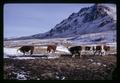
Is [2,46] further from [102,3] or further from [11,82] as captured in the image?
[102,3]

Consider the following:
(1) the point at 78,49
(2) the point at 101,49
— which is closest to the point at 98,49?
(2) the point at 101,49

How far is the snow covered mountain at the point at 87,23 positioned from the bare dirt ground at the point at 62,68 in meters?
0.30

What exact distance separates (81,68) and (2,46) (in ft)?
3.27

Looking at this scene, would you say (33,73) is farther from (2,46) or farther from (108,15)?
(108,15)

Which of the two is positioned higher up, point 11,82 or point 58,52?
point 58,52

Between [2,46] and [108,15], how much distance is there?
4.42 ft

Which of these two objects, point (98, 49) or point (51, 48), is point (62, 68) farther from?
point (98, 49)

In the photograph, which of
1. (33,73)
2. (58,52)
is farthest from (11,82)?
(58,52)

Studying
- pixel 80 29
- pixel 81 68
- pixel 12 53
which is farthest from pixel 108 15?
pixel 12 53

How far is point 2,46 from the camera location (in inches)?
140

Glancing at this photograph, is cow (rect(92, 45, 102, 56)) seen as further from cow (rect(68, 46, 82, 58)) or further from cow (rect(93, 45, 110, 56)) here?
cow (rect(68, 46, 82, 58))

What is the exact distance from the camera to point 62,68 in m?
3.58

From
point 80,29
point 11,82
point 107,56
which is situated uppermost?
point 80,29

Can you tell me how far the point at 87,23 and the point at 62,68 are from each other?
0.64 metres
